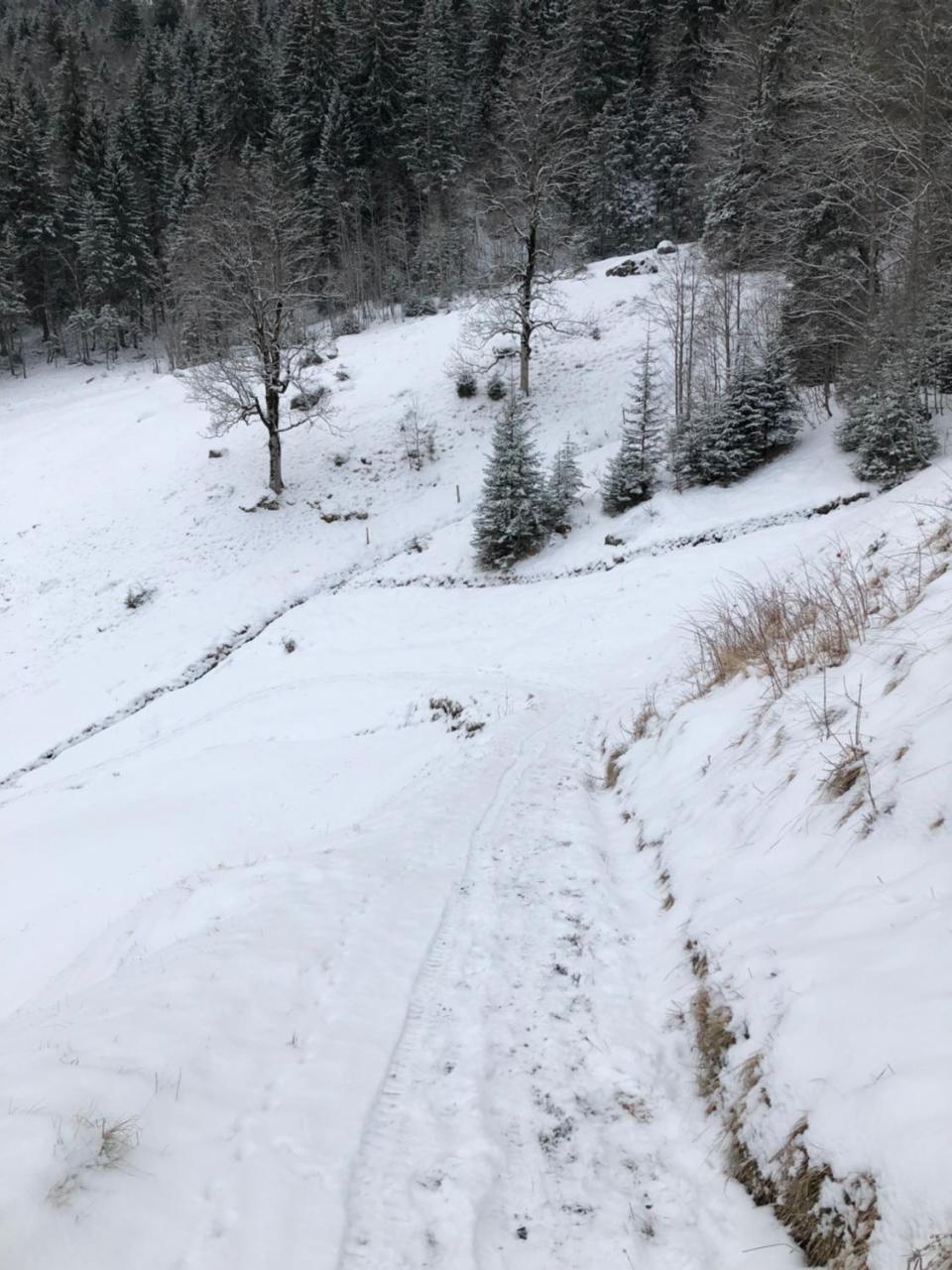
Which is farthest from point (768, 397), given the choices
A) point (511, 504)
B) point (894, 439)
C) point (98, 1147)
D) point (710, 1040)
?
point (98, 1147)

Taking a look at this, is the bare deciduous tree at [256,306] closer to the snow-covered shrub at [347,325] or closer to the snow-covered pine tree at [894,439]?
the snow-covered shrub at [347,325]

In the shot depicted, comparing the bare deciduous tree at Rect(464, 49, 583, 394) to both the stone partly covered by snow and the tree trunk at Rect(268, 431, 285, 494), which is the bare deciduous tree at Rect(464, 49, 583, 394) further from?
the tree trunk at Rect(268, 431, 285, 494)

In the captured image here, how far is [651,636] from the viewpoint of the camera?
1232 cm

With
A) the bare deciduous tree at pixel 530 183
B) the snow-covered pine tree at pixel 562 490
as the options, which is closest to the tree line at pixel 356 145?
the bare deciduous tree at pixel 530 183

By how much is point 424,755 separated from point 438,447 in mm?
18426

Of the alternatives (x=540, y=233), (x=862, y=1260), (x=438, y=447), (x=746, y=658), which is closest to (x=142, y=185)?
(x=540, y=233)

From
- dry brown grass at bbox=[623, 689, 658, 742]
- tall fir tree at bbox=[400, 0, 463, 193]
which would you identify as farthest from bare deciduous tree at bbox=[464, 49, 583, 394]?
dry brown grass at bbox=[623, 689, 658, 742]

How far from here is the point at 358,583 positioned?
19.7 m

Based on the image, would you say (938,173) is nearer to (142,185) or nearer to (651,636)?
(651,636)

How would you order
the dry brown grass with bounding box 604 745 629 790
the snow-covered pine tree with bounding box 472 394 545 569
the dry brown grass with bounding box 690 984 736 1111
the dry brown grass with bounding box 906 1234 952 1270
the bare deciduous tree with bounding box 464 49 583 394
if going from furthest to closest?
the bare deciduous tree with bounding box 464 49 583 394, the snow-covered pine tree with bounding box 472 394 545 569, the dry brown grass with bounding box 604 745 629 790, the dry brown grass with bounding box 690 984 736 1111, the dry brown grass with bounding box 906 1234 952 1270

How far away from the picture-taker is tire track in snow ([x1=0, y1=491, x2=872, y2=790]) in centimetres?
1451

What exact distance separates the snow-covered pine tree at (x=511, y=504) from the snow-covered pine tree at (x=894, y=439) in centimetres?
841

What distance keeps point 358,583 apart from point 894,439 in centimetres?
1489

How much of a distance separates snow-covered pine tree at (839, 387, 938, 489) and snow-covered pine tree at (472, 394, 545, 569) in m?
8.41
